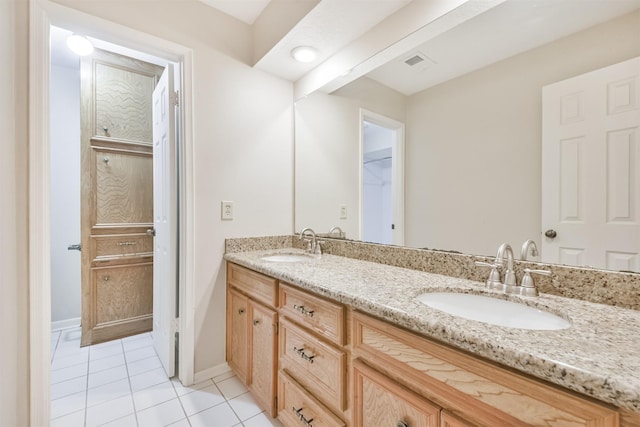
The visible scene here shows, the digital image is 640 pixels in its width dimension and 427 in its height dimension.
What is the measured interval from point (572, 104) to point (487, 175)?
339 millimetres

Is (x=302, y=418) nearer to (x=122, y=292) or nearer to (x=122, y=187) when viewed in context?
(x=122, y=292)

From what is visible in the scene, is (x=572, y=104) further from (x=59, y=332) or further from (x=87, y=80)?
(x=59, y=332)

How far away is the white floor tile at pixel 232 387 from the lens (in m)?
1.64

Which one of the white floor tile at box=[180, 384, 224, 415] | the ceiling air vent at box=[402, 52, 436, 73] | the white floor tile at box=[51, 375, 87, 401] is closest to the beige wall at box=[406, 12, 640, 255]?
the ceiling air vent at box=[402, 52, 436, 73]

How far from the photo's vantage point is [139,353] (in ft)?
6.93

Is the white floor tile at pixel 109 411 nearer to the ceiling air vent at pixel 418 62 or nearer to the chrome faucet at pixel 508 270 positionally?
the chrome faucet at pixel 508 270

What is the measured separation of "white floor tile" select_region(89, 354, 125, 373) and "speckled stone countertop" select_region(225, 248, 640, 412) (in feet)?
5.52

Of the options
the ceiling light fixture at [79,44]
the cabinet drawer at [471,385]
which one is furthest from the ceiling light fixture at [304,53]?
the cabinet drawer at [471,385]

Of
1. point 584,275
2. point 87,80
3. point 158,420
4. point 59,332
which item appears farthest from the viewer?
point 59,332

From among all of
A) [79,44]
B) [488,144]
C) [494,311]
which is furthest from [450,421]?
[79,44]

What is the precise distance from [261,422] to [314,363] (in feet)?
2.01

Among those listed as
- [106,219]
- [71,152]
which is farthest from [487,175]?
[71,152]

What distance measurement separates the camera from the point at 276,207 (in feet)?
6.78

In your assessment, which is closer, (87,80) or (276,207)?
(276,207)
